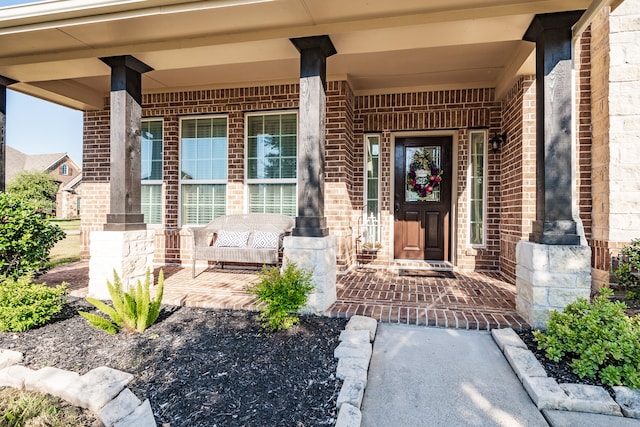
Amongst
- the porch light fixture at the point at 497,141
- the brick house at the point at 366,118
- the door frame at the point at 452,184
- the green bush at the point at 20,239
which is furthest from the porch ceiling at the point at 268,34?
the green bush at the point at 20,239

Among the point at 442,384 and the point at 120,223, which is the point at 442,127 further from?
the point at 120,223

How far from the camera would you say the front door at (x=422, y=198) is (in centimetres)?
504

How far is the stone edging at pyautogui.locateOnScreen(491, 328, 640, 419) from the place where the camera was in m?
1.75

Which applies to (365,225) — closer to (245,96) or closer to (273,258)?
(273,258)

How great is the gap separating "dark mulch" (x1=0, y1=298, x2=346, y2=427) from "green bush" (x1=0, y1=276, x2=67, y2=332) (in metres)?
0.08

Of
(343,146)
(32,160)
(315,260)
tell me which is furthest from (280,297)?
(32,160)

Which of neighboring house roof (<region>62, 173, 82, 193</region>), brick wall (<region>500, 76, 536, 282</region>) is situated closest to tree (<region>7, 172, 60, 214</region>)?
neighboring house roof (<region>62, 173, 82, 193</region>)

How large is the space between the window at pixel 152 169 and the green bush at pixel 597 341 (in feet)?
16.7

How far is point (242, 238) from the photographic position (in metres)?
4.44

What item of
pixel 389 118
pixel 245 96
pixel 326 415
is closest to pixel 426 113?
pixel 389 118

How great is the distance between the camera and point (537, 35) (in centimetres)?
277

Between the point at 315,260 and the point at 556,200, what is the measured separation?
1930 mm

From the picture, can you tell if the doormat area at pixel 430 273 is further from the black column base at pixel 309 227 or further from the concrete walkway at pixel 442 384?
the black column base at pixel 309 227

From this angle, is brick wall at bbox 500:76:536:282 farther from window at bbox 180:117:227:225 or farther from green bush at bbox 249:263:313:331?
window at bbox 180:117:227:225
